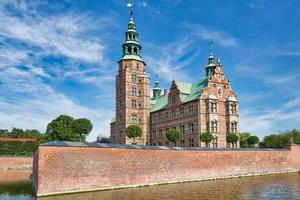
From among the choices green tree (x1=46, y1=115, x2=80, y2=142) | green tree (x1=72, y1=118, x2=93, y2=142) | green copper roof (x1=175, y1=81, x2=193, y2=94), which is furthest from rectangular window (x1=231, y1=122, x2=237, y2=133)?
green tree (x1=72, y1=118, x2=93, y2=142)

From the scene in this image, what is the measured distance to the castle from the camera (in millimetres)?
50938

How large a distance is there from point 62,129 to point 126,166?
123 feet

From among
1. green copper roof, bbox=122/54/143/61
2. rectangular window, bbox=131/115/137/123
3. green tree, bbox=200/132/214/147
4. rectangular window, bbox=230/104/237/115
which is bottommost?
green tree, bbox=200/132/214/147

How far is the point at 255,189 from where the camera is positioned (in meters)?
24.9

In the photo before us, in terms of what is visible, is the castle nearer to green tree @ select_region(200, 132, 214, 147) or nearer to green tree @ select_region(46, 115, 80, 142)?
green tree @ select_region(200, 132, 214, 147)

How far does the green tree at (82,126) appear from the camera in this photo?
2689 inches

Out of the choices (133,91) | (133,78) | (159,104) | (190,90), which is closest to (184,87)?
(190,90)

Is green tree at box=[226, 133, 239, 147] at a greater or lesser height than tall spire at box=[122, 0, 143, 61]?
lesser

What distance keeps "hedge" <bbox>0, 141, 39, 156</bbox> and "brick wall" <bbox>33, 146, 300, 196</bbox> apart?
37837mm

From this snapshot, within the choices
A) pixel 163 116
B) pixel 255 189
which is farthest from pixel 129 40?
pixel 255 189

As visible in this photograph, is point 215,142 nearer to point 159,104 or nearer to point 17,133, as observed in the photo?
point 159,104

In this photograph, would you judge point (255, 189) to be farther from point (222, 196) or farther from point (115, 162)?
point (115, 162)

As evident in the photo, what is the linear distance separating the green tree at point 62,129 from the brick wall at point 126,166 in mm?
31946

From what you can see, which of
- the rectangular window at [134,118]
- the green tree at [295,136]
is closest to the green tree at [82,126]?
the rectangular window at [134,118]
